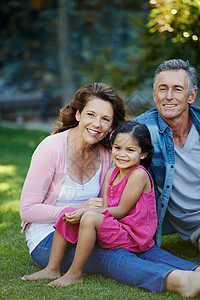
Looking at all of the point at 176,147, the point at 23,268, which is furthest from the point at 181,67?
the point at 23,268

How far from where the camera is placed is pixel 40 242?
2695 mm

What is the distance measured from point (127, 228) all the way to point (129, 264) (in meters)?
0.19

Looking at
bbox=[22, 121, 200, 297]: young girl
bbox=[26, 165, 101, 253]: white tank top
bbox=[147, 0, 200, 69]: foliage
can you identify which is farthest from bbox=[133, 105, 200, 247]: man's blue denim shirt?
bbox=[147, 0, 200, 69]: foliage

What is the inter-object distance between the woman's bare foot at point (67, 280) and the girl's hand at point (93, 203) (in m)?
0.38

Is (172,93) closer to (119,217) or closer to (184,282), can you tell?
(119,217)

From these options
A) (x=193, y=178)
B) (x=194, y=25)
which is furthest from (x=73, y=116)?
(x=194, y=25)

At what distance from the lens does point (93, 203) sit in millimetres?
2646

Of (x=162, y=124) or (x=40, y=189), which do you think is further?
Answer: (x=162, y=124)

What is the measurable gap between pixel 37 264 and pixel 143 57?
284cm

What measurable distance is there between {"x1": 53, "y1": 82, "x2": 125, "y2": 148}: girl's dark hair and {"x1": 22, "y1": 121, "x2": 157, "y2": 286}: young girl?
18cm

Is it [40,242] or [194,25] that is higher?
[194,25]

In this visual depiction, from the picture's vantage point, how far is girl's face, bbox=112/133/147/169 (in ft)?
8.45

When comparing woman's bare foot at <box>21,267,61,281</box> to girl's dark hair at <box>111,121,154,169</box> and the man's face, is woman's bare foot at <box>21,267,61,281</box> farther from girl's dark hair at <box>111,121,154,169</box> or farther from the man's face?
the man's face

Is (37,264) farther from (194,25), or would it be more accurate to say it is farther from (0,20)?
(0,20)
